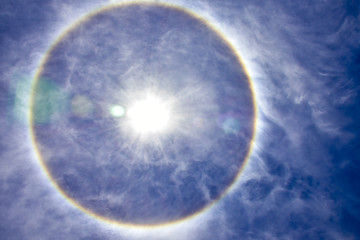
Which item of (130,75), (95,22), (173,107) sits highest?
(95,22)

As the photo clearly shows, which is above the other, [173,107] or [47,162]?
[173,107]

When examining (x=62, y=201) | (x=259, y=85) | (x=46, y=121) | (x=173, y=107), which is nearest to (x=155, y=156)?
(x=173, y=107)

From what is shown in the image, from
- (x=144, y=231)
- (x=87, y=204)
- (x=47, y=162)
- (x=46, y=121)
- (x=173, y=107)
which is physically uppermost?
(x=46, y=121)

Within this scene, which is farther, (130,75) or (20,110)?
(130,75)

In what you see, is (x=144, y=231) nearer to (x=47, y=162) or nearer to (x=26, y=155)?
(x=47, y=162)

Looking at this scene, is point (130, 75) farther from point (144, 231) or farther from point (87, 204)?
point (144, 231)

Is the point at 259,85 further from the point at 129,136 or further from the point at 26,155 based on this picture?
the point at 26,155

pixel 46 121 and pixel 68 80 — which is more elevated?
pixel 68 80

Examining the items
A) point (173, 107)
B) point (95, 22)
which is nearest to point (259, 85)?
point (173, 107)

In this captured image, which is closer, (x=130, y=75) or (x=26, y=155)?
Result: (x=26, y=155)
